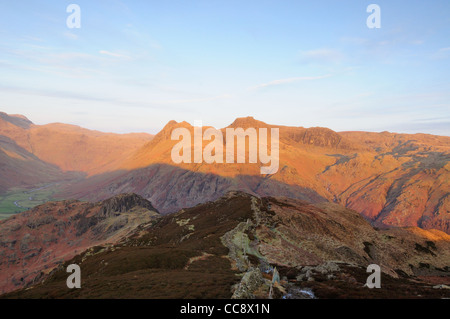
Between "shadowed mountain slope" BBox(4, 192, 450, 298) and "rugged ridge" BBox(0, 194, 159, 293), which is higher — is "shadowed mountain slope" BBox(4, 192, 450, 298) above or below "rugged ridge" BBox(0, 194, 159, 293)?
above

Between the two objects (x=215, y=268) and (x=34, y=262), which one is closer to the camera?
(x=215, y=268)

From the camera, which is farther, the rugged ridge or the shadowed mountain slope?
the rugged ridge

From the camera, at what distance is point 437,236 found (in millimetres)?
113000

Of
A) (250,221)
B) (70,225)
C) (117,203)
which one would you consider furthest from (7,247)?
(250,221)

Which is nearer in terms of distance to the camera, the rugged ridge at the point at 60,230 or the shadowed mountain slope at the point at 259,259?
the shadowed mountain slope at the point at 259,259

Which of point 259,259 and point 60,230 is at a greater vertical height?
point 259,259

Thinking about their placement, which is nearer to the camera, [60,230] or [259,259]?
[259,259]

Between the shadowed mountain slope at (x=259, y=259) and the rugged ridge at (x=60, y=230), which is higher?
the shadowed mountain slope at (x=259, y=259)

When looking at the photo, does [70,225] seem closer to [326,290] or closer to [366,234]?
[366,234]
